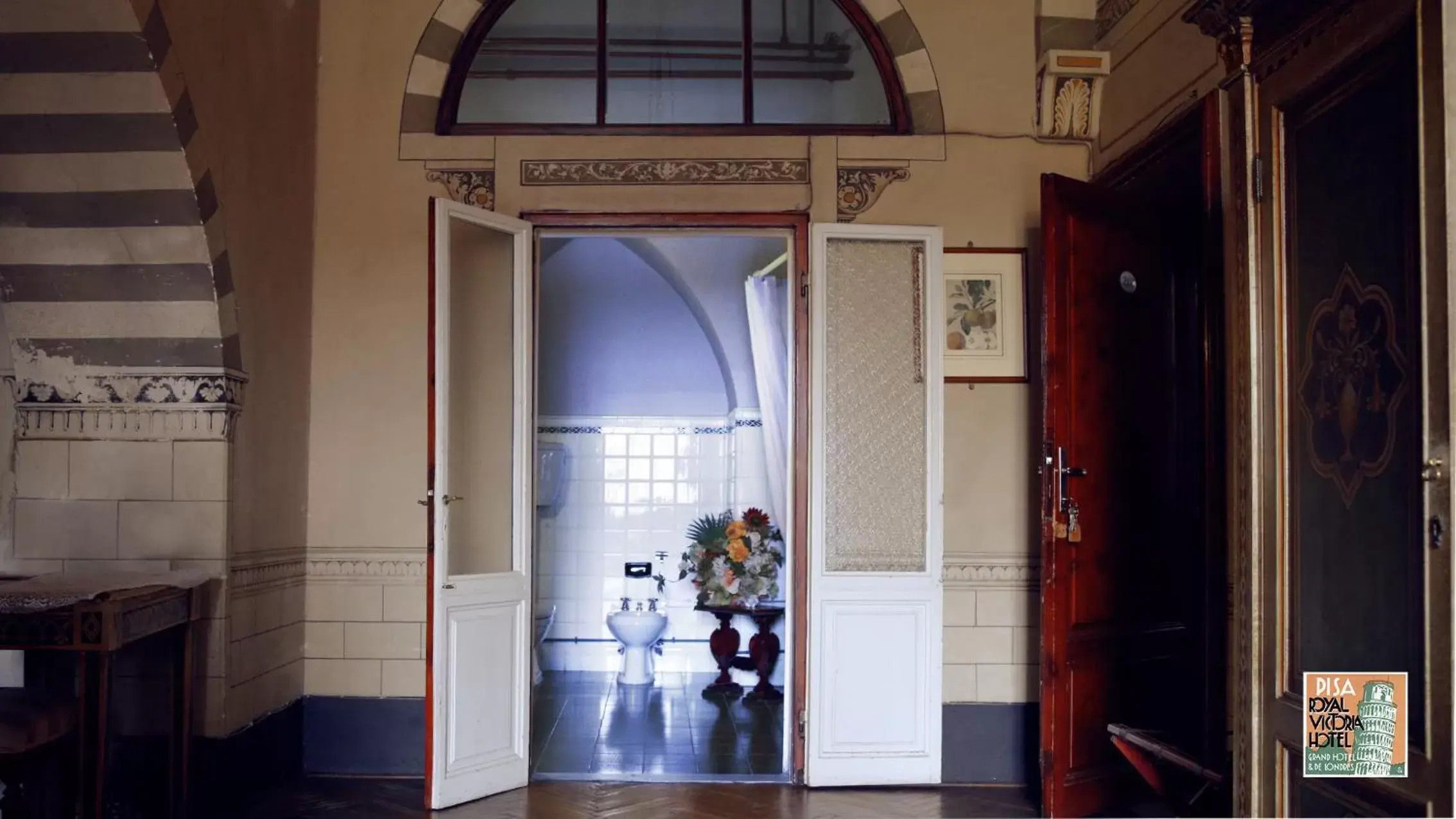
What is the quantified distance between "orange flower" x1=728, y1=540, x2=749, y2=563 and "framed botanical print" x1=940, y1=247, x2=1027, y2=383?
7.28 feet

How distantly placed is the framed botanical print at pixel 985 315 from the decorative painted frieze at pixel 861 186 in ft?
1.22

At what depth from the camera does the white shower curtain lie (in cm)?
667

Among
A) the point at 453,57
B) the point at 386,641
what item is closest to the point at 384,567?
the point at 386,641

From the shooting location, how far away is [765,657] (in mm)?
6535

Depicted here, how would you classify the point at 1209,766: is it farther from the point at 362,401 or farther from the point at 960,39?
the point at 362,401

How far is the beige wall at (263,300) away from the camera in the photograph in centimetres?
413

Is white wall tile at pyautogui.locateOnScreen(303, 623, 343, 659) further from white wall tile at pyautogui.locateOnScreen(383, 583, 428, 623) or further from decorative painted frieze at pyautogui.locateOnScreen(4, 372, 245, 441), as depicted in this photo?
decorative painted frieze at pyautogui.locateOnScreen(4, 372, 245, 441)

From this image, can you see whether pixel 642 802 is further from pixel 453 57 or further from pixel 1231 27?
pixel 1231 27

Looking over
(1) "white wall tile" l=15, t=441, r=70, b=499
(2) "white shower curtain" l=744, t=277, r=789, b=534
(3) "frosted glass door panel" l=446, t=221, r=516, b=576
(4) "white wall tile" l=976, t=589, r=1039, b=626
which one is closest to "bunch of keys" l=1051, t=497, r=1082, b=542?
(4) "white wall tile" l=976, t=589, r=1039, b=626

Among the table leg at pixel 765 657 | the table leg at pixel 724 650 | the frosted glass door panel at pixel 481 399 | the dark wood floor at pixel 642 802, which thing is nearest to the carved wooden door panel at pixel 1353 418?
the dark wood floor at pixel 642 802

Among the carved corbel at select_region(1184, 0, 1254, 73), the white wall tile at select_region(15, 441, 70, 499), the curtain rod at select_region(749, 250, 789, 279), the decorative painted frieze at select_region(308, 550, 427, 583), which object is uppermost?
the curtain rod at select_region(749, 250, 789, 279)

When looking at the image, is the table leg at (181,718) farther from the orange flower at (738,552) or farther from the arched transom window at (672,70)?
the orange flower at (738,552)

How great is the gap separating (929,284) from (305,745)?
3.11 meters

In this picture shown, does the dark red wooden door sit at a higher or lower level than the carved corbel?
lower
